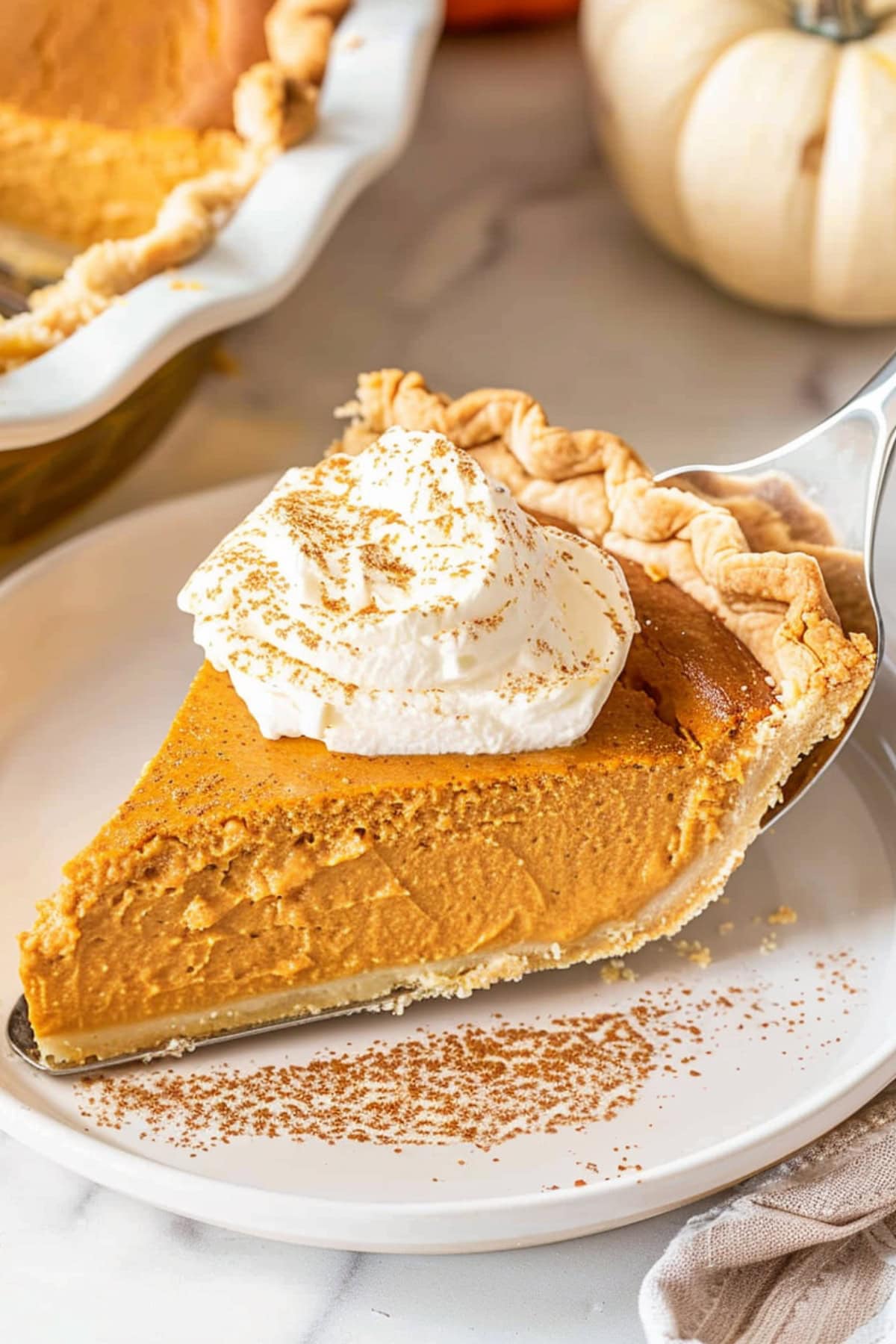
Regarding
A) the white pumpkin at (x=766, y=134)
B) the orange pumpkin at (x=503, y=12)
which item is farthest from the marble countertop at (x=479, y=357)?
the white pumpkin at (x=766, y=134)

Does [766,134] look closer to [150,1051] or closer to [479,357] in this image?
[479,357]

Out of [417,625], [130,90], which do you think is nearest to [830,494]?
[417,625]

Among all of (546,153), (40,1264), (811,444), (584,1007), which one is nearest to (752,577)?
(811,444)

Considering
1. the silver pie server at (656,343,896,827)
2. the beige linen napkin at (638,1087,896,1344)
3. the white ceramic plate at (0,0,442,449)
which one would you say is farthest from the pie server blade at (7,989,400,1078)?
the white ceramic plate at (0,0,442,449)

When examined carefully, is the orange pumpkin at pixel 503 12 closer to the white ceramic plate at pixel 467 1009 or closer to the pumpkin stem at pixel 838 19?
the pumpkin stem at pixel 838 19

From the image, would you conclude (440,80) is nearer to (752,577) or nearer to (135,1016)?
(752,577)

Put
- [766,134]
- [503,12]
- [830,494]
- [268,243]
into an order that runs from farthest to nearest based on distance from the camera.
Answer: [503,12], [766,134], [268,243], [830,494]

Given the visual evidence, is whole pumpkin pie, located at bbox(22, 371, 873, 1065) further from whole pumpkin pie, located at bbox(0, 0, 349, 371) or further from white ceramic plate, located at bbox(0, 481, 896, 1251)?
whole pumpkin pie, located at bbox(0, 0, 349, 371)
